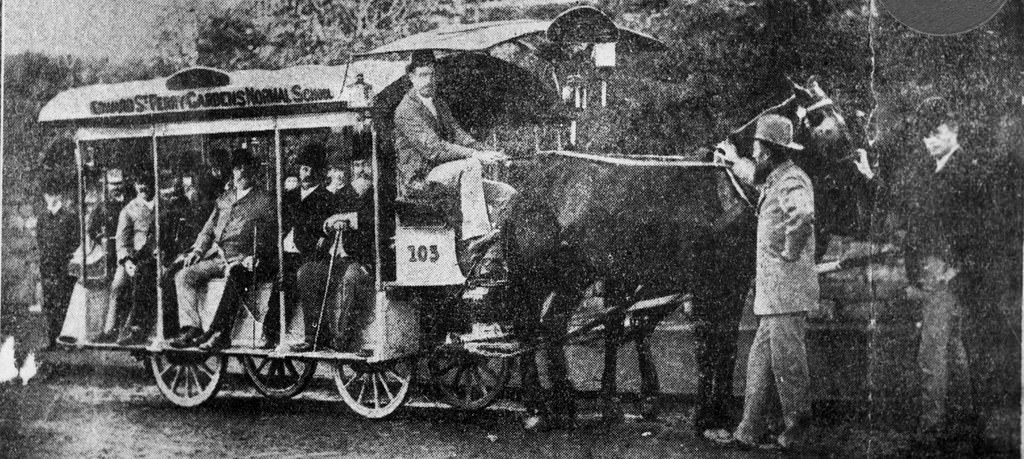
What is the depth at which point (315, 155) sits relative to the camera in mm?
4969

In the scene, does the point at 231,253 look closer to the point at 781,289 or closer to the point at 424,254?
the point at 424,254

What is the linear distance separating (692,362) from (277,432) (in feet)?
7.85

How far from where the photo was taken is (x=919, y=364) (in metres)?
4.71

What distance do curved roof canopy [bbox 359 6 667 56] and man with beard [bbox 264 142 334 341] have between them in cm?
82

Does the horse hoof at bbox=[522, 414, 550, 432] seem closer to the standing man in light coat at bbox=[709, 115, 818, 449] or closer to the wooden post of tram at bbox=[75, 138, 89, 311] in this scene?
the standing man in light coat at bbox=[709, 115, 818, 449]

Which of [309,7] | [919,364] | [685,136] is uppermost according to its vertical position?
[309,7]

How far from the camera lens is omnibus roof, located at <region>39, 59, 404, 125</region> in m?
4.96

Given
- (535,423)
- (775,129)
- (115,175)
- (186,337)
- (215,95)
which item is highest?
(215,95)

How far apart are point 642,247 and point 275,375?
2.26 m

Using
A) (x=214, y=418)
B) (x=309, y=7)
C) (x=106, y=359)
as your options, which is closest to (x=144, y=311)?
(x=106, y=359)

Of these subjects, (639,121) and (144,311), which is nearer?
(639,121)

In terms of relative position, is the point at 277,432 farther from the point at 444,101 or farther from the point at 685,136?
the point at 685,136

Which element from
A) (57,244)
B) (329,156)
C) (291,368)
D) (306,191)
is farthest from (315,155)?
(57,244)

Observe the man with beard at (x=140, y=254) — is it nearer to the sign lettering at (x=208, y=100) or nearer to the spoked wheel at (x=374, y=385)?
the sign lettering at (x=208, y=100)
